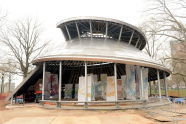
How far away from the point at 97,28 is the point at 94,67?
6091 millimetres

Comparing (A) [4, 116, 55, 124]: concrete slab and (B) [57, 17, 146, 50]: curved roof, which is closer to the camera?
(A) [4, 116, 55, 124]: concrete slab

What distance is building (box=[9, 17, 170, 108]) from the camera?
576 inches

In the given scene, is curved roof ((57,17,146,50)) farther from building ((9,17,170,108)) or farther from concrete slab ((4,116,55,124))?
concrete slab ((4,116,55,124))

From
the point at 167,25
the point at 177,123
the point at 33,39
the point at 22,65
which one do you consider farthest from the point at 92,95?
the point at 33,39

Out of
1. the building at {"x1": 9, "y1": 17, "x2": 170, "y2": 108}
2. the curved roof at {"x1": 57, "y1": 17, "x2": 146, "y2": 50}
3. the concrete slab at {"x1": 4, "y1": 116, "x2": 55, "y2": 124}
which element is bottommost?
the concrete slab at {"x1": 4, "y1": 116, "x2": 55, "y2": 124}

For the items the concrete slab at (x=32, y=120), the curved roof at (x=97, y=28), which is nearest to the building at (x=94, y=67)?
the curved roof at (x=97, y=28)

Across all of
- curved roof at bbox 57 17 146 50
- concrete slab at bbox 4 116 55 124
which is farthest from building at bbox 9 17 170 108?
concrete slab at bbox 4 116 55 124

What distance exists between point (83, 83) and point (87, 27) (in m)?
7.74

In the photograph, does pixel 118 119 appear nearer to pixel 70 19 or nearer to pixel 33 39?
pixel 70 19

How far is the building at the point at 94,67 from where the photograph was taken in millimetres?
14625

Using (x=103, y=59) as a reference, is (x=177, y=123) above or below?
below

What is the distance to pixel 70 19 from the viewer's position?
1905 centimetres

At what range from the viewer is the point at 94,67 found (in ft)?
78.8

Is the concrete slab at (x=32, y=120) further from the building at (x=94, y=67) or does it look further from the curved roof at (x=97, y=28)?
the curved roof at (x=97, y=28)
